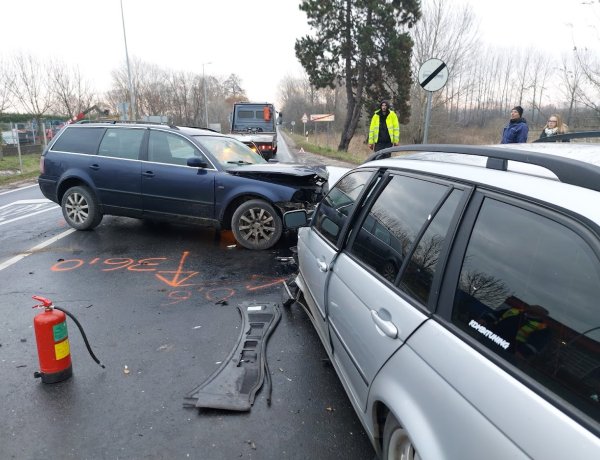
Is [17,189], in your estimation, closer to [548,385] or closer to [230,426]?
[230,426]

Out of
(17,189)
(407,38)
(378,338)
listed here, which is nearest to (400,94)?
(407,38)

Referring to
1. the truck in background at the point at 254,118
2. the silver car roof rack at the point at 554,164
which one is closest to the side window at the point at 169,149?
the silver car roof rack at the point at 554,164

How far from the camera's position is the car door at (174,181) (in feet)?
21.5

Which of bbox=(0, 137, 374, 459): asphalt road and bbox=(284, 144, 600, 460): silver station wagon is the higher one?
bbox=(284, 144, 600, 460): silver station wagon

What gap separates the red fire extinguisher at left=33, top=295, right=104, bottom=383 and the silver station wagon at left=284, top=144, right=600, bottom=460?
2.02 m

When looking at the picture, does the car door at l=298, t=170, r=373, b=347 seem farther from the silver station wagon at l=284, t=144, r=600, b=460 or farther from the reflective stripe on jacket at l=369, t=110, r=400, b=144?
the reflective stripe on jacket at l=369, t=110, r=400, b=144

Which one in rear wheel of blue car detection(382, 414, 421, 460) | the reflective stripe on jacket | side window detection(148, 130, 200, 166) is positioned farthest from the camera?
the reflective stripe on jacket

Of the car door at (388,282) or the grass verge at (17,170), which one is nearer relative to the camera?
the car door at (388,282)

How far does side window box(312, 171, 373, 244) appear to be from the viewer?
296 centimetres

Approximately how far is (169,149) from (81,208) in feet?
6.35

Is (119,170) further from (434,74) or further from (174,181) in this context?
(434,74)

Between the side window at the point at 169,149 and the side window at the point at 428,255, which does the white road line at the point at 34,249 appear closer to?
the side window at the point at 169,149

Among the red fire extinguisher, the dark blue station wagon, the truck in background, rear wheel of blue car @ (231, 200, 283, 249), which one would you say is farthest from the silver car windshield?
the truck in background

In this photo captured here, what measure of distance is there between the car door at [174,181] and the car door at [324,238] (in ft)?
10.3
